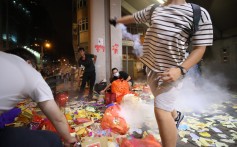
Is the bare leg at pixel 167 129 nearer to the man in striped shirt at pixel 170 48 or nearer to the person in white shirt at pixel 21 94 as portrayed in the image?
the man in striped shirt at pixel 170 48

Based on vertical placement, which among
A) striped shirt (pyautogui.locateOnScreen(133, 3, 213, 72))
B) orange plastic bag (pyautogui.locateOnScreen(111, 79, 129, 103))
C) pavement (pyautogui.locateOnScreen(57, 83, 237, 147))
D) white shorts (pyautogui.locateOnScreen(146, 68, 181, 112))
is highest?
striped shirt (pyautogui.locateOnScreen(133, 3, 213, 72))

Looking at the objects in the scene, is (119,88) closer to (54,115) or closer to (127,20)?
(127,20)

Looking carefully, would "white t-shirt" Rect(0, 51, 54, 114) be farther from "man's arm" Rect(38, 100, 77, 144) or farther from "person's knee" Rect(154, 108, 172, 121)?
"person's knee" Rect(154, 108, 172, 121)

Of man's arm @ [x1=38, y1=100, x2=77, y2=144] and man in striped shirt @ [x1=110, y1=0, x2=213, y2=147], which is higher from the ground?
man in striped shirt @ [x1=110, y1=0, x2=213, y2=147]

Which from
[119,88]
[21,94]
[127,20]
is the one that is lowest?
[119,88]

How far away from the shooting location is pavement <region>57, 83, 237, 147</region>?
131 inches

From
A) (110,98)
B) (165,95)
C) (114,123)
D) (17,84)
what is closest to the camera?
(17,84)

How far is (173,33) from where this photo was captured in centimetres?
188

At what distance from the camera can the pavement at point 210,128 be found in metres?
3.33

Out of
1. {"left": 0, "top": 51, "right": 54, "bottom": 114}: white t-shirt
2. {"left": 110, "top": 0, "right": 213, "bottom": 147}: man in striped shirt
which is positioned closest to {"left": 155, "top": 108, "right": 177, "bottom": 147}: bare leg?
{"left": 110, "top": 0, "right": 213, "bottom": 147}: man in striped shirt

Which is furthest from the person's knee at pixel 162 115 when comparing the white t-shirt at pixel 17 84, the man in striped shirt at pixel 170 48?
the white t-shirt at pixel 17 84

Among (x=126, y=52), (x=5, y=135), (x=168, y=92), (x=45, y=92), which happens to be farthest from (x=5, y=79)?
(x=126, y=52)

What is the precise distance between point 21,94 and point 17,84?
0.37ft

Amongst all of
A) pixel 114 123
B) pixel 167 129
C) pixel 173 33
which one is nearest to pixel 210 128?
pixel 114 123
